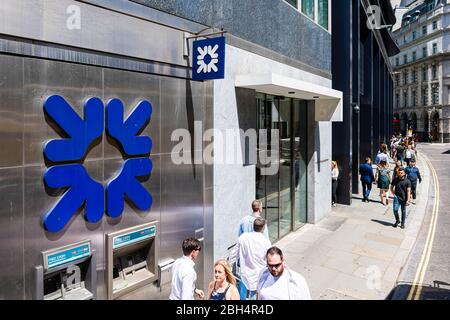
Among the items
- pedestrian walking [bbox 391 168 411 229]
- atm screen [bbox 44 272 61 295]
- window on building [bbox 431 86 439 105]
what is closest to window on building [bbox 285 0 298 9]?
pedestrian walking [bbox 391 168 411 229]

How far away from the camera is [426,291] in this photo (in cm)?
690

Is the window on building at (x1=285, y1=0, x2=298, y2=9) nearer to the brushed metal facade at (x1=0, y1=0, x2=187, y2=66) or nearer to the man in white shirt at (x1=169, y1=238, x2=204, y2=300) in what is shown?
the brushed metal facade at (x1=0, y1=0, x2=187, y2=66)

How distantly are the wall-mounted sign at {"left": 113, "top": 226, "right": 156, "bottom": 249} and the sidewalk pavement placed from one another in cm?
323

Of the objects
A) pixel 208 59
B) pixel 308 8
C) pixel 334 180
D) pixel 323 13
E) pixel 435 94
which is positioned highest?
pixel 435 94

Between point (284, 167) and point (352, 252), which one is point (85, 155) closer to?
point (284, 167)

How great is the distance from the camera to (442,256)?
884 centimetres

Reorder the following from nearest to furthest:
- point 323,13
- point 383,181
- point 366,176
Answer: point 323,13
point 383,181
point 366,176

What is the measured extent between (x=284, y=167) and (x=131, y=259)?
19.8ft

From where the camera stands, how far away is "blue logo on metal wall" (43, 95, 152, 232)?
429 cm

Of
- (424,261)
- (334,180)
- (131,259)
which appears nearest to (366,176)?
(334,180)

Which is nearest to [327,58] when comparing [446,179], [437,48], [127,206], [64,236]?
[127,206]

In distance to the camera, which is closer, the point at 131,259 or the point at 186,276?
the point at 186,276

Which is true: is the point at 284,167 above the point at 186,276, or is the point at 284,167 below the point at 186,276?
above

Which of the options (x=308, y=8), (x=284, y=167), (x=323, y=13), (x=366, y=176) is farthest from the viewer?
(x=366, y=176)
